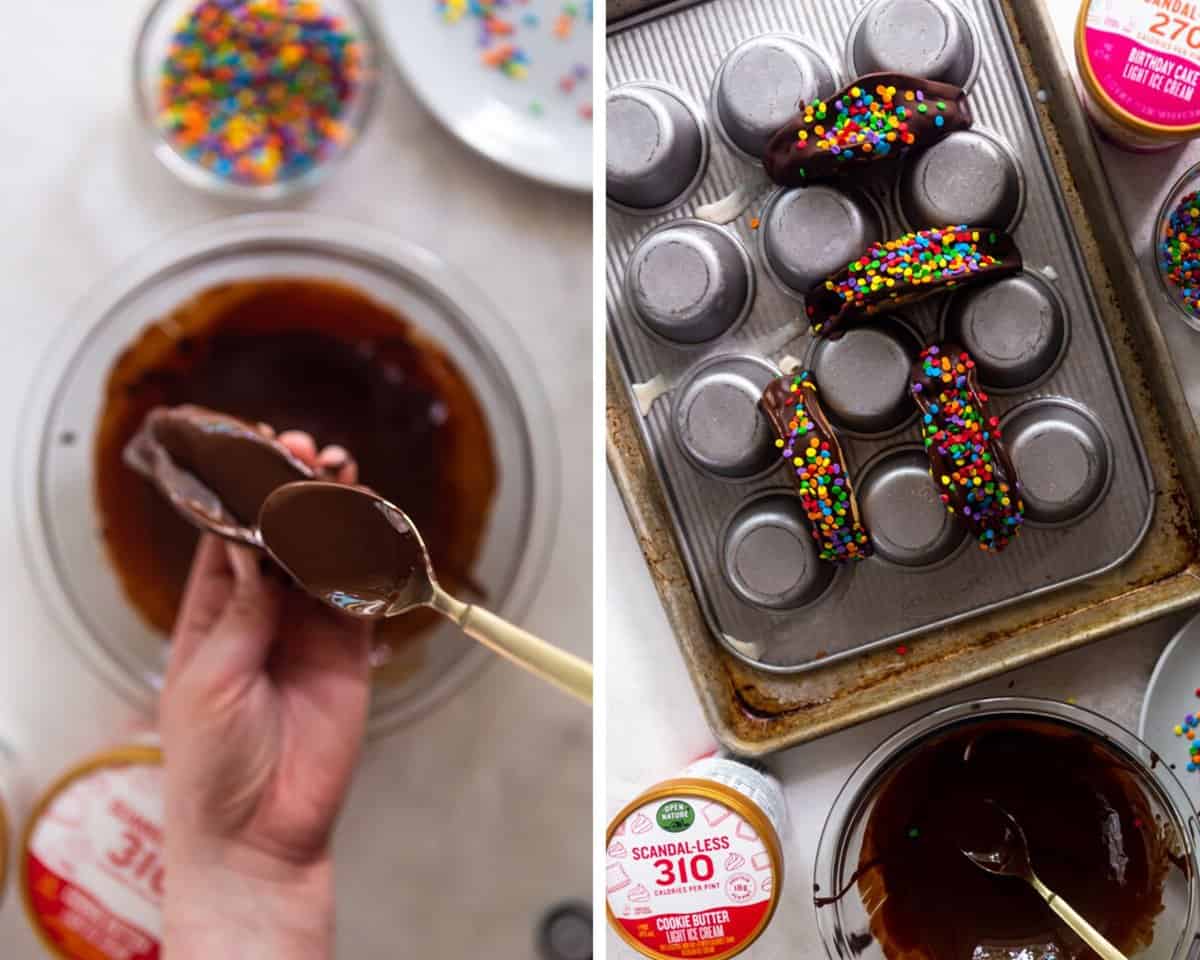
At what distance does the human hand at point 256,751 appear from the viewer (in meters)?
1.14

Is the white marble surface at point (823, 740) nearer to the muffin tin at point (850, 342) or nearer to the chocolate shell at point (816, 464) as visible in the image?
the muffin tin at point (850, 342)

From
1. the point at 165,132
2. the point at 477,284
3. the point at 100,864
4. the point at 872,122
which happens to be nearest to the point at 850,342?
the point at 872,122

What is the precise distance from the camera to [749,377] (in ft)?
3.69

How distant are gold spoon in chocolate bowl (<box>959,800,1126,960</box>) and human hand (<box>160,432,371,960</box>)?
2.20 feet

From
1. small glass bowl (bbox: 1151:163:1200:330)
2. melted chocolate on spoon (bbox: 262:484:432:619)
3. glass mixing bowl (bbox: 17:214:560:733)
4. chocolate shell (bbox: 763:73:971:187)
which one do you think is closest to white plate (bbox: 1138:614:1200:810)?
small glass bowl (bbox: 1151:163:1200:330)

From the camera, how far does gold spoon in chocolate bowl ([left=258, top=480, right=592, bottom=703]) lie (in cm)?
65

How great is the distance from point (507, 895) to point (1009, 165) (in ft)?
3.34

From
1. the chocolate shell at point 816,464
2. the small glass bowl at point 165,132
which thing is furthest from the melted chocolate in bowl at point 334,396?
the chocolate shell at point 816,464

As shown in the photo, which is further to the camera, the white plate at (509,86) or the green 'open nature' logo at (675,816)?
the white plate at (509,86)

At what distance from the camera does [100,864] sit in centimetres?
123

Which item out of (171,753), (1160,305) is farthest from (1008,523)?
(171,753)

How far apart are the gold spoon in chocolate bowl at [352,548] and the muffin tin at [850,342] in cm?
51

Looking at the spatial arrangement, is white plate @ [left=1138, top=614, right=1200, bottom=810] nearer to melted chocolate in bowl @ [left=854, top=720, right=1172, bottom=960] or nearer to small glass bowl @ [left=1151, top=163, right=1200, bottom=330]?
melted chocolate in bowl @ [left=854, top=720, right=1172, bottom=960]

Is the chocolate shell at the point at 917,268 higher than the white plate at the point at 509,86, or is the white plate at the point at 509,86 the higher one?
the white plate at the point at 509,86
